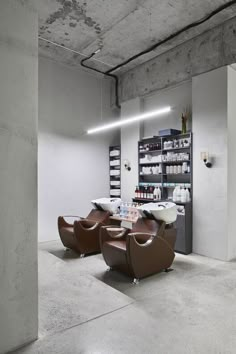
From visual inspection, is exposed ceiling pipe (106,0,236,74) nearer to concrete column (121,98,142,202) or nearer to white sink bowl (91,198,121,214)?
concrete column (121,98,142,202)

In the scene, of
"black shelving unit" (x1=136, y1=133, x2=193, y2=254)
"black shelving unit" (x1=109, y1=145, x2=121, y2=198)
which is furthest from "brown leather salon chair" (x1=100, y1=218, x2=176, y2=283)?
"black shelving unit" (x1=109, y1=145, x2=121, y2=198)

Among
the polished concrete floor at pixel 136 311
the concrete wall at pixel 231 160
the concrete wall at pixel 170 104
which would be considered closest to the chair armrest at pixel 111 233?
the polished concrete floor at pixel 136 311

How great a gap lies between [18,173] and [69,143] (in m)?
4.31

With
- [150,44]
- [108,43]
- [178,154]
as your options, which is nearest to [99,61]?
[108,43]

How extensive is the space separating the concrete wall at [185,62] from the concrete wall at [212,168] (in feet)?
0.72

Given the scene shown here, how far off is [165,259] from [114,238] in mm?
882

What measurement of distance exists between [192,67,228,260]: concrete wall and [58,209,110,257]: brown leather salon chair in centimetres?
188

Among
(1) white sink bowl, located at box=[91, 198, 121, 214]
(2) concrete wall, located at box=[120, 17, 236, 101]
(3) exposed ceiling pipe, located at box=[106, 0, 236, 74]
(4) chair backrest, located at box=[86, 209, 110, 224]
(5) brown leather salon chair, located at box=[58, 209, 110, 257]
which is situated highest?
(3) exposed ceiling pipe, located at box=[106, 0, 236, 74]

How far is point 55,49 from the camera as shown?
550cm

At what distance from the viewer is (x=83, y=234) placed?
478 cm

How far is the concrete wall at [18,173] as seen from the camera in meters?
2.10

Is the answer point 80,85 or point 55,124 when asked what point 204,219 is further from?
point 80,85

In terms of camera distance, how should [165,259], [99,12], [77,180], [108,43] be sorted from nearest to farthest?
[165,259] < [99,12] < [108,43] < [77,180]

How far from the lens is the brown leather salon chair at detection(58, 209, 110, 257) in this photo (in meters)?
4.75
